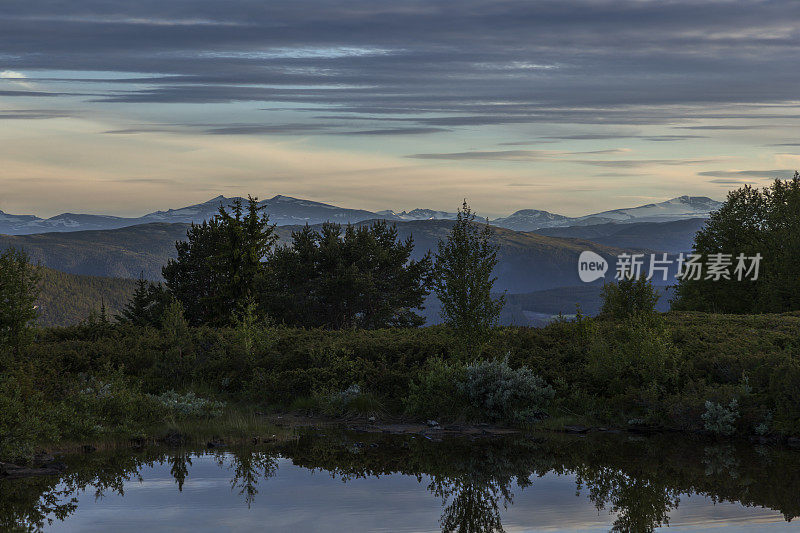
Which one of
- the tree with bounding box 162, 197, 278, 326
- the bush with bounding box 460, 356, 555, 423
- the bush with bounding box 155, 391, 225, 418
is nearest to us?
the bush with bounding box 460, 356, 555, 423

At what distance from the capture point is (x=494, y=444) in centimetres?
1838

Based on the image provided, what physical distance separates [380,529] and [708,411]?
11144mm

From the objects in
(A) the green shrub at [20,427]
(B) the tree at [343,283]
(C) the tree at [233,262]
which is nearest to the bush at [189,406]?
(A) the green shrub at [20,427]

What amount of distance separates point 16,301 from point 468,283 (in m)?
12.3

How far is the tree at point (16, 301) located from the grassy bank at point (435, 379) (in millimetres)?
603

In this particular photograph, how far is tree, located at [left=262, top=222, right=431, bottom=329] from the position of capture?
4891 centimetres

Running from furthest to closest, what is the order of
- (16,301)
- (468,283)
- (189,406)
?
(468,283) < (189,406) < (16,301)

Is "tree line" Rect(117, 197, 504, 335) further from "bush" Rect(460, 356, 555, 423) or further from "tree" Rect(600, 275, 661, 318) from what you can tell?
"bush" Rect(460, 356, 555, 423)

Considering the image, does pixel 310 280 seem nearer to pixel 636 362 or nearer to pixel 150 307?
pixel 150 307

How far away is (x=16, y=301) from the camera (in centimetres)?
2002

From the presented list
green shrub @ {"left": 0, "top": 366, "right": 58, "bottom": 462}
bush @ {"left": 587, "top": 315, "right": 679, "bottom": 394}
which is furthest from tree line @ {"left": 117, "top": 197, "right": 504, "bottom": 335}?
green shrub @ {"left": 0, "top": 366, "right": 58, "bottom": 462}

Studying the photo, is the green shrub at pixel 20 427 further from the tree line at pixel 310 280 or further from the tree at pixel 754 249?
the tree at pixel 754 249

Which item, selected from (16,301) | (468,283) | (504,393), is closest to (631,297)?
(468,283)

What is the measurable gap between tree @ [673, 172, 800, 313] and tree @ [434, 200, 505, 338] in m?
33.9
